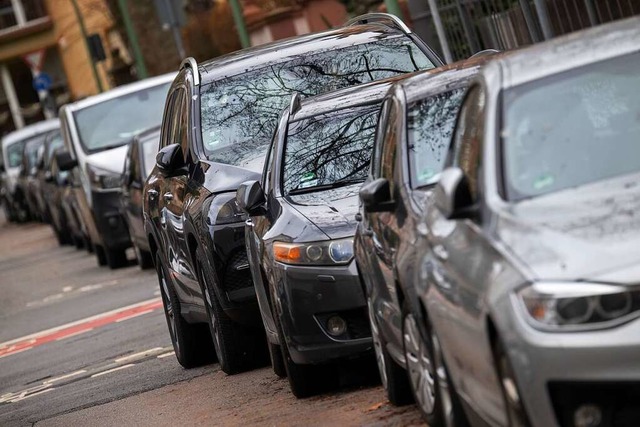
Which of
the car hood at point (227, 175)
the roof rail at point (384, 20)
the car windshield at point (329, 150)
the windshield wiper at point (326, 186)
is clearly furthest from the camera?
the roof rail at point (384, 20)

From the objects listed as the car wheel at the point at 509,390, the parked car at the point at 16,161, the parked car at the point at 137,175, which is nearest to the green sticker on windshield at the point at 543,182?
the car wheel at the point at 509,390

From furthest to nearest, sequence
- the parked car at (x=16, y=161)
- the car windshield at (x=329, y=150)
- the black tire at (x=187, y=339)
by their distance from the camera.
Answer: the parked car at (x=16, y=161), the black tire at (x=187, y=339), the car windshield at (x=329, y=150)

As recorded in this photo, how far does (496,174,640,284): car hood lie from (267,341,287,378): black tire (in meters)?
4.71

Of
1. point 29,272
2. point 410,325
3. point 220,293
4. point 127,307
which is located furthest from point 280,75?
point 29,272

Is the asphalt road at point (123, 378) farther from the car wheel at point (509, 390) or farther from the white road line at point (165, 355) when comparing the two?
the car wheel at point (509, 390)

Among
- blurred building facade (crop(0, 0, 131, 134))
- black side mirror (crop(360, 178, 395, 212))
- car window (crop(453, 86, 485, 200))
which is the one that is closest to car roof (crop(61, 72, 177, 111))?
black side mirror (crop(360, 178, 395, 212))

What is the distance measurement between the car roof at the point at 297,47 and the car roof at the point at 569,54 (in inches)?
214

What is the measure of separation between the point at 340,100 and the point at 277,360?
5.05ft

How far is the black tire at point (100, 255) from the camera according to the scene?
1061 inches

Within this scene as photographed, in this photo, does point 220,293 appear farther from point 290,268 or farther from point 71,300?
point 71,300

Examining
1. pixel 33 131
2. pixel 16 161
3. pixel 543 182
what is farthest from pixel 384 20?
pixel 16 161

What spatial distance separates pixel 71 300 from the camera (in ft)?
75.4

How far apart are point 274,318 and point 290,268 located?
533 mm

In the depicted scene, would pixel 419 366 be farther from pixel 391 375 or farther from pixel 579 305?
pixel 579 305
